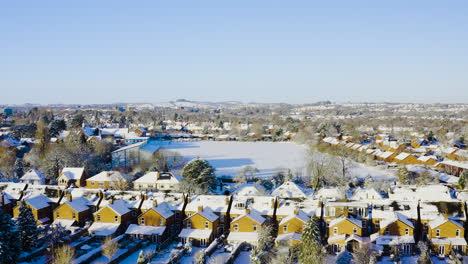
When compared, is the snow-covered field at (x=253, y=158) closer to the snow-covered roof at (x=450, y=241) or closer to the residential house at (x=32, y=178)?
the residential house at (x=32, y=178)

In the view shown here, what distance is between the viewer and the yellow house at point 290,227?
75.3 ft

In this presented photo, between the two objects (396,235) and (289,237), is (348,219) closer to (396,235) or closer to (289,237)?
(396,235)

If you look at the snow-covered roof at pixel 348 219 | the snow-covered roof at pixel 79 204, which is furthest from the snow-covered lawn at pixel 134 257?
the snow-covered roof at pixel 348 219

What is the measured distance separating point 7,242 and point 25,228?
9.24 feet

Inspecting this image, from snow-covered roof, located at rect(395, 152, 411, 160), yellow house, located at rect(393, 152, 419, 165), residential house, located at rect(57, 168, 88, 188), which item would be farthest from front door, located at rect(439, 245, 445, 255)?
snow-covered roof, located at rect(395, 152, 411, 160)

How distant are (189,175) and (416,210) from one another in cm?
1973

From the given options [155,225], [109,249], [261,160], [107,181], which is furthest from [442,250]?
[261,160]

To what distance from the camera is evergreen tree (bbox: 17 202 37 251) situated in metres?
21.2

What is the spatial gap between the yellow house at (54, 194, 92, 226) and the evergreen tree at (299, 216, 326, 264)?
1496cm

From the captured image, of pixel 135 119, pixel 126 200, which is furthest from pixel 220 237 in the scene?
pixel 135 119

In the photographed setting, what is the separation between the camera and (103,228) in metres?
24.6

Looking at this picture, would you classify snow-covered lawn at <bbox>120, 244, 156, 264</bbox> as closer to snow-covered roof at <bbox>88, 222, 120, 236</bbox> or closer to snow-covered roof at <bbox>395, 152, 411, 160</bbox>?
snow-covered roof at <bbox>88, 222, 120, 236</bbox>

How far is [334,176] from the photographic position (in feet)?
138

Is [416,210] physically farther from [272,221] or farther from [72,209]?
[72,209]
